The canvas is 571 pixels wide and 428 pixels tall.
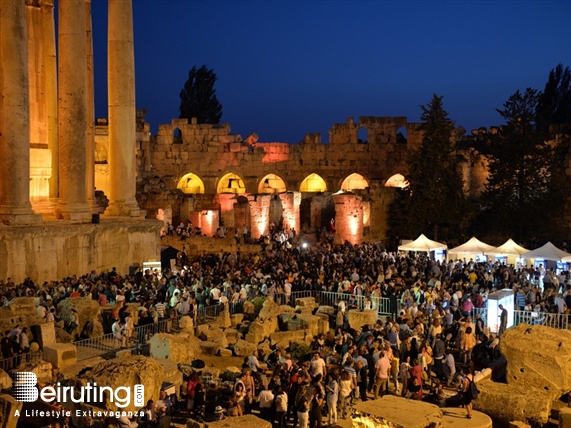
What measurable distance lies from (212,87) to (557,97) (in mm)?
29363

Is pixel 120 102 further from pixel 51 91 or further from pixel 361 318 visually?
pixel 361 318

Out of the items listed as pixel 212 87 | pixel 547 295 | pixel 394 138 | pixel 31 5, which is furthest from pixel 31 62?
pixel 212 87

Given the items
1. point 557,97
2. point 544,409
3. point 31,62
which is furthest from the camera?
point 557,97

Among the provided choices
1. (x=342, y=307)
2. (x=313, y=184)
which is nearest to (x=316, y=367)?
(x=342, y=307)

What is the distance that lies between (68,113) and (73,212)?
333 centimetres

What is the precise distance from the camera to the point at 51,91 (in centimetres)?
2522

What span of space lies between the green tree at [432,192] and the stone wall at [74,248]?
58.6ft

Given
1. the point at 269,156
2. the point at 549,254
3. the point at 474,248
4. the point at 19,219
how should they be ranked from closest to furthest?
the point at 19,219 < the point at 549,254 < the point at 474,248 < the point at 269,156

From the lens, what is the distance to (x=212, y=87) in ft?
205

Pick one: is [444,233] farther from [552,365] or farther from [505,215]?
[552,365]

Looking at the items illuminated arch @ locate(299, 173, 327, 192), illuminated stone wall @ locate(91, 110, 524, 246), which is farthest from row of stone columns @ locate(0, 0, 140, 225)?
illuminated arch @ locate(299, 173, 327, 192)

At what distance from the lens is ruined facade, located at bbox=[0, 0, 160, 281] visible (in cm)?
2064

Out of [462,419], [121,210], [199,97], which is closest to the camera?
[462,419]

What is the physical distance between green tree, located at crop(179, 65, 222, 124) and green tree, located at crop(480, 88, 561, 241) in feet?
98.6
